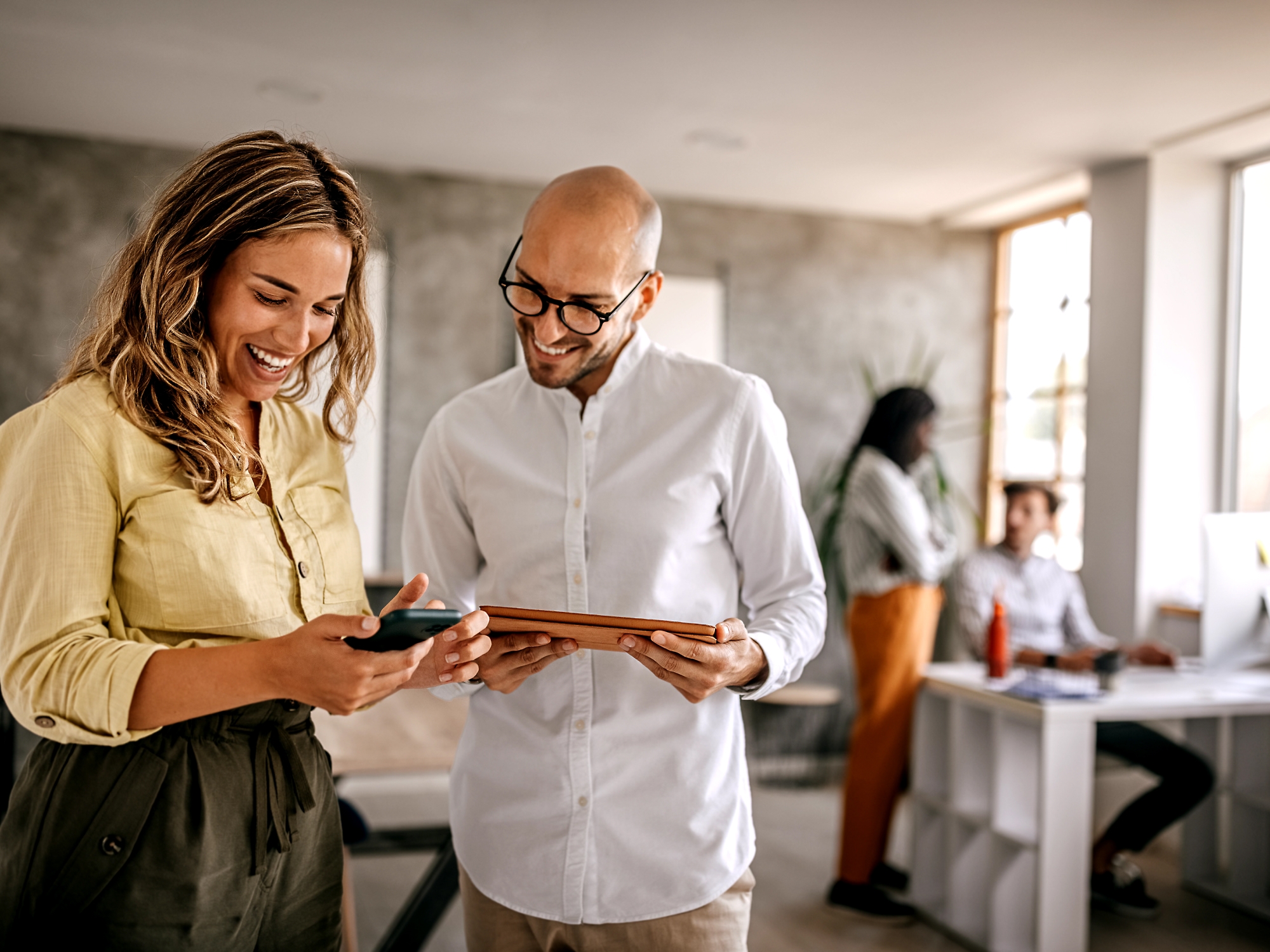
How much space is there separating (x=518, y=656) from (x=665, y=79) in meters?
3.04

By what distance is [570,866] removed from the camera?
1.47 metres

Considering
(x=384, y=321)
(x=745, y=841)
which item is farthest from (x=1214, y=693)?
(x=384, y=321)

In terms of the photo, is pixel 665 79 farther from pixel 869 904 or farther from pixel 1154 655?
pixel 869 904

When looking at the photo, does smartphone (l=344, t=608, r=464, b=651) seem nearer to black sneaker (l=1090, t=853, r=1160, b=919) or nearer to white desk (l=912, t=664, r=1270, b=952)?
white desk (l=912, t=664, r=1270, b=952)

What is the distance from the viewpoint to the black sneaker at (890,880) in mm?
3936

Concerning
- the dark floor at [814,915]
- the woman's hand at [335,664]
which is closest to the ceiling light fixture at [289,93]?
the dark floor at [814,915]

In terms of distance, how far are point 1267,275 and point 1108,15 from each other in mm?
1983

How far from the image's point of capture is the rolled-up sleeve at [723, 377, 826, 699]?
1.58m

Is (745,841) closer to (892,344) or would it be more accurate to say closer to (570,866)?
(570,866)

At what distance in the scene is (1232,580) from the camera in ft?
10.7

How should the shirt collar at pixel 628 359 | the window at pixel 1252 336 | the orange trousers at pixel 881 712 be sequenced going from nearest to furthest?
the shirt collar at pixel 628 359 → the orange trousers at pixel 881 712 → the window at pixel 1252 336

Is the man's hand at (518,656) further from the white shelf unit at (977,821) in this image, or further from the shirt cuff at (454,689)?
the white shelf unit at (977,821)

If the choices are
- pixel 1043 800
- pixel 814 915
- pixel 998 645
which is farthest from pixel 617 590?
pixel 814 915

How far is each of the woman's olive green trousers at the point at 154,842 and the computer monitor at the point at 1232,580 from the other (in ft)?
9.68
